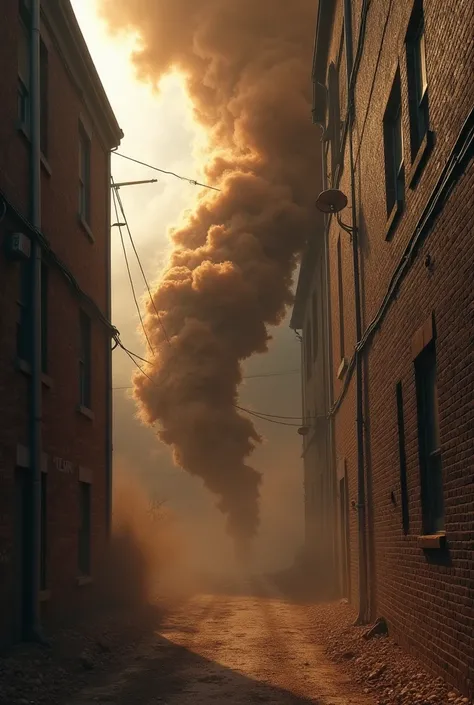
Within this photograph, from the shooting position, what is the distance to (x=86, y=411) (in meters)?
14.6

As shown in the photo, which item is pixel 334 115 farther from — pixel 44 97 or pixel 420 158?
pixel 420 158

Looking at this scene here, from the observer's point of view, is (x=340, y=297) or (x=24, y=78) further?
(x=340, y=297)

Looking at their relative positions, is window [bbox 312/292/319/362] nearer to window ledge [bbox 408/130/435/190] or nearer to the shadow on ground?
the shadow on ground

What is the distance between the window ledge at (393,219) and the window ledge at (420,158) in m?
0.76

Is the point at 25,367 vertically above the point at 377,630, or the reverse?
the point at 25,367

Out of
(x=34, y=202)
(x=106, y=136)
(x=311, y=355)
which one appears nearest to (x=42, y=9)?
(x=34, y=202)

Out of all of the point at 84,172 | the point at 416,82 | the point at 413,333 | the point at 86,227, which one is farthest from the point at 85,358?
the point at 416,82

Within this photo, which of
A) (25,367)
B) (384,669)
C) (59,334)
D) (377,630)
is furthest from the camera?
(59,334)

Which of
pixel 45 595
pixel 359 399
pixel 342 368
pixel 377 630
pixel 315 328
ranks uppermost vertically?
pixel 315 328

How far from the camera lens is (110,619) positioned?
1419 cm

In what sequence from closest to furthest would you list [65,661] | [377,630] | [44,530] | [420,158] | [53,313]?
[420,158] < [65,661] < [377,630] < [44,530] < [53,313]

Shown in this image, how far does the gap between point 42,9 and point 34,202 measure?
328cm

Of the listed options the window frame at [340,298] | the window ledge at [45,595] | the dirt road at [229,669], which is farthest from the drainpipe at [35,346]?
the window frame at [340,298]

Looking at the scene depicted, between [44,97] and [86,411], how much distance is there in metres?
4.91
